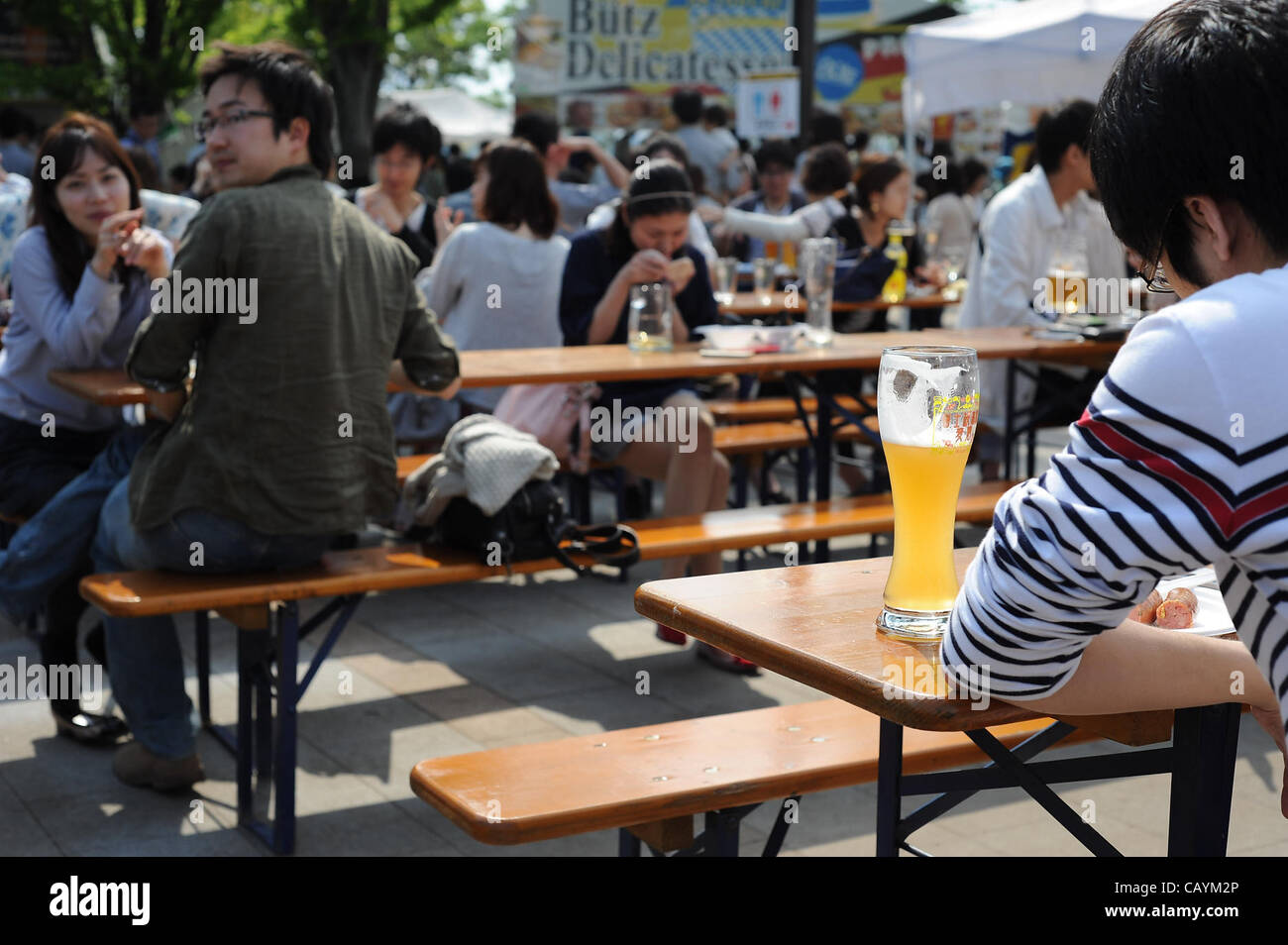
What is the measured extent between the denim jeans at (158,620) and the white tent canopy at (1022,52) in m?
6.05

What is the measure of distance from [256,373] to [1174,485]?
7.53 feet

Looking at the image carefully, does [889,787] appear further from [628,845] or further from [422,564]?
[422,564]

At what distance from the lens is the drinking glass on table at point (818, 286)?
183 inches

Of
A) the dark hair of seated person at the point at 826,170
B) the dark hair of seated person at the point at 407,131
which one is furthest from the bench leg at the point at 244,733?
the dark hair of seated person at the point at 826,170

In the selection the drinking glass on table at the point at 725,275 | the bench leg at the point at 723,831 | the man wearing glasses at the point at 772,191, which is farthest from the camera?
the man wearing glasses at the point at 772,191

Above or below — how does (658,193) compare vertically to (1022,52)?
below

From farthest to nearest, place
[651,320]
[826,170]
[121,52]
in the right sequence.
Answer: [121,52]
[826,170]
[651,320]

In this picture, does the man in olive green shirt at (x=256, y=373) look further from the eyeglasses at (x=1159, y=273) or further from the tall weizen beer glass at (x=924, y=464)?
the eyeglasses at (x=1159, y=273)

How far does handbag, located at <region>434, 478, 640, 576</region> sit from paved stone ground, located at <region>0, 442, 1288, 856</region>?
557 millimetres

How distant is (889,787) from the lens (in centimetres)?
180

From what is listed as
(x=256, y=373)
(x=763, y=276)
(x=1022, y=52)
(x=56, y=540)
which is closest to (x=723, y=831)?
(x=256, y=373)

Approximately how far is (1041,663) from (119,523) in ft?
8.21
